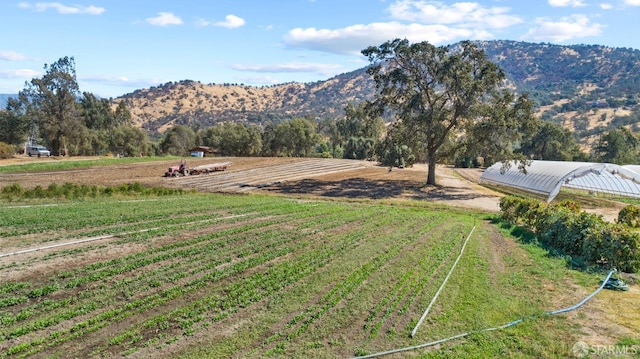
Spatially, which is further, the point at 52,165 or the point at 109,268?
the point at 52,165

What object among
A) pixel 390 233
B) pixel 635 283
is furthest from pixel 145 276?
pixel 635 283

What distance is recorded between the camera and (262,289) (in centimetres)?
1151

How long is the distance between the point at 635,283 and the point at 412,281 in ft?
25.0

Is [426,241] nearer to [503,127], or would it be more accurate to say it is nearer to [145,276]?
[145,276]

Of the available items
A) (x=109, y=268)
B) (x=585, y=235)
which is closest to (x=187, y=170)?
(x=109, y=268)

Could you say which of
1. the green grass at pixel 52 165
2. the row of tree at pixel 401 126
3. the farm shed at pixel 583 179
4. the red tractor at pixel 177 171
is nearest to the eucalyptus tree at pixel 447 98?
the row of tree at pixel 401 126

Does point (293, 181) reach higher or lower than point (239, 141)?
lower

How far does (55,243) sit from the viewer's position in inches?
577

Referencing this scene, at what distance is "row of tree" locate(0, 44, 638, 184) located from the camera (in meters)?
38.1

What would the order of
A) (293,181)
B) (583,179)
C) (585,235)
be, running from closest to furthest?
(585,235) → (583,179) → (293,181)

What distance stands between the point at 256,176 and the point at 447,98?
23.2 m

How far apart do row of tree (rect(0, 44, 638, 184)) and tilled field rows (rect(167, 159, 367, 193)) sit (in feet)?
28.8

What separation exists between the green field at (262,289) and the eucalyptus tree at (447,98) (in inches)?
811

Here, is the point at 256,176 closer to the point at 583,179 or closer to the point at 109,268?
the point at 583,179
